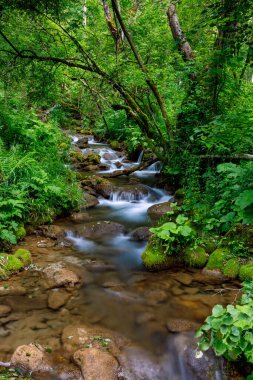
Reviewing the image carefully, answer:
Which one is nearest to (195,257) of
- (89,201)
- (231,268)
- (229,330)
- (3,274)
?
(231,268)

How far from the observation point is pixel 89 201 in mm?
8789

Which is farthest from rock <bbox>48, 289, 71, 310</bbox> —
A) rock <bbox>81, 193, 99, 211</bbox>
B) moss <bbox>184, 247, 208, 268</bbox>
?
rock <bbox>81, 193, 99, 211</bbox>

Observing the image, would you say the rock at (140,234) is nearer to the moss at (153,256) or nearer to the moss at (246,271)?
the moss at (153,256)

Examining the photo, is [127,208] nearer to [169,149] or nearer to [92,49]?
[169,149]

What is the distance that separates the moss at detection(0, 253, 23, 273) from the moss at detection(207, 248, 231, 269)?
3180mm

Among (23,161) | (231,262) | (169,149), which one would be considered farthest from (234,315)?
(169,149)

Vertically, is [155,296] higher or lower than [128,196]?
lower

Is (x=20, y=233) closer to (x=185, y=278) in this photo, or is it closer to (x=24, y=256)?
(x=24, y=256)

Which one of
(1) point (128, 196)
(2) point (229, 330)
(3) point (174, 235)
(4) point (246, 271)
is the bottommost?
(4) point (246, 271)

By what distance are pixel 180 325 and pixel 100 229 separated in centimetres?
355

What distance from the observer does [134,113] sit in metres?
9.12

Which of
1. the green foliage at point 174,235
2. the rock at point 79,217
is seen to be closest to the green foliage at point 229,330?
the green foliage at point 174,235

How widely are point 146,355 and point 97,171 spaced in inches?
368

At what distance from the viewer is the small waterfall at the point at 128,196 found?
9514mm
